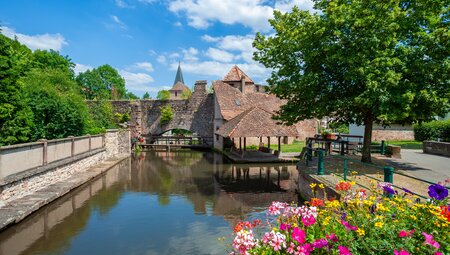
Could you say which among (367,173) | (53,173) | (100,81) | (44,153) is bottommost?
(53,173)

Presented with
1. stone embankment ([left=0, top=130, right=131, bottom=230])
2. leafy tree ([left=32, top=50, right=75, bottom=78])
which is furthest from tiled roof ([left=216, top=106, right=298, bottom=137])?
leafy tree ([left=32, top=50, right=75, bottom=78])

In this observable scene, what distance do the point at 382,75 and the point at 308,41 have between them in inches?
123

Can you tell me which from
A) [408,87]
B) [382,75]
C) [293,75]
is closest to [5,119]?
[293,75]

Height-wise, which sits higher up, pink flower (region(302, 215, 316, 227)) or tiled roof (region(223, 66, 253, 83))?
tiled roof (region(223, 66, 253, 83))

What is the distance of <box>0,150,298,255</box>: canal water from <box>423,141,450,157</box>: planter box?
32.8 ft

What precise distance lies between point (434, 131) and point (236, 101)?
18.7 m

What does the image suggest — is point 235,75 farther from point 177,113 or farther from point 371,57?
point 371,57

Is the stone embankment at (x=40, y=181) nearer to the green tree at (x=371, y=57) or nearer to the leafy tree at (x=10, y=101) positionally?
the leafy tree at (x=10, y=101)

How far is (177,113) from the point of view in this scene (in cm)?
3512

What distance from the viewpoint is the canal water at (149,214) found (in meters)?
7.21

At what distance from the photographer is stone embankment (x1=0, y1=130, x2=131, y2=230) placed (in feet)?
29.0

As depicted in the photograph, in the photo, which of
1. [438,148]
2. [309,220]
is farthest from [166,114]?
[309,220]

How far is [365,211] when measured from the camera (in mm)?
4176

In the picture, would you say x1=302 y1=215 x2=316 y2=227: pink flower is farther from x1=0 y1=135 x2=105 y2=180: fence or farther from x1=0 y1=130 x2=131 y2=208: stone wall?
x1=0 y1=135 x2=105 y2=180: fence
